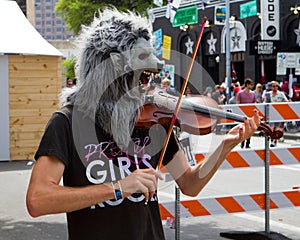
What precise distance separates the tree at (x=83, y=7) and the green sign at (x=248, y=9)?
13940 mm

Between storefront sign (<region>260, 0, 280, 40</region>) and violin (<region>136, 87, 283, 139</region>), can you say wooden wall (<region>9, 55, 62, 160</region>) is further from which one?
storefront sign (<region>260, 0, 280, 40</region>)

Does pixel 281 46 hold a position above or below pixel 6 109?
above

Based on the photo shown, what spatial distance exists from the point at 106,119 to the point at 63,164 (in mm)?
225

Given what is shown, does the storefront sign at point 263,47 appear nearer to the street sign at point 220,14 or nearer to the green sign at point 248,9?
the green sign at point 248,9

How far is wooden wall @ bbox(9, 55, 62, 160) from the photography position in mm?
12000

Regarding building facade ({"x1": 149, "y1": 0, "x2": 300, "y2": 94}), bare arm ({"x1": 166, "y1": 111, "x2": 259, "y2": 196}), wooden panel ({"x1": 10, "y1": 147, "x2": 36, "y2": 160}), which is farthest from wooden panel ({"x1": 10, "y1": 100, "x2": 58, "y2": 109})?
building facade ({"x1": 149, "y1": 0, "x2": 300, "y2": 94})

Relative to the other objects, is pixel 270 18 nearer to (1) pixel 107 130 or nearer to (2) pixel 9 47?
(2) pixel 9 47

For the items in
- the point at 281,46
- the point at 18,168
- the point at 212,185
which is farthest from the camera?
the point at 281,46

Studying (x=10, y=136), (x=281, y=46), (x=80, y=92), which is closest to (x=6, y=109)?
(x=10, y=136)

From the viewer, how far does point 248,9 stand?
3044 centimetres

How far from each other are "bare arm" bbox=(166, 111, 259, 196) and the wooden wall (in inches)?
388

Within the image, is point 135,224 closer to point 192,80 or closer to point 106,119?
point 106,119

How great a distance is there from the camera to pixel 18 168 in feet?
36.3

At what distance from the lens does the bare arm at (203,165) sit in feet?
7.85
